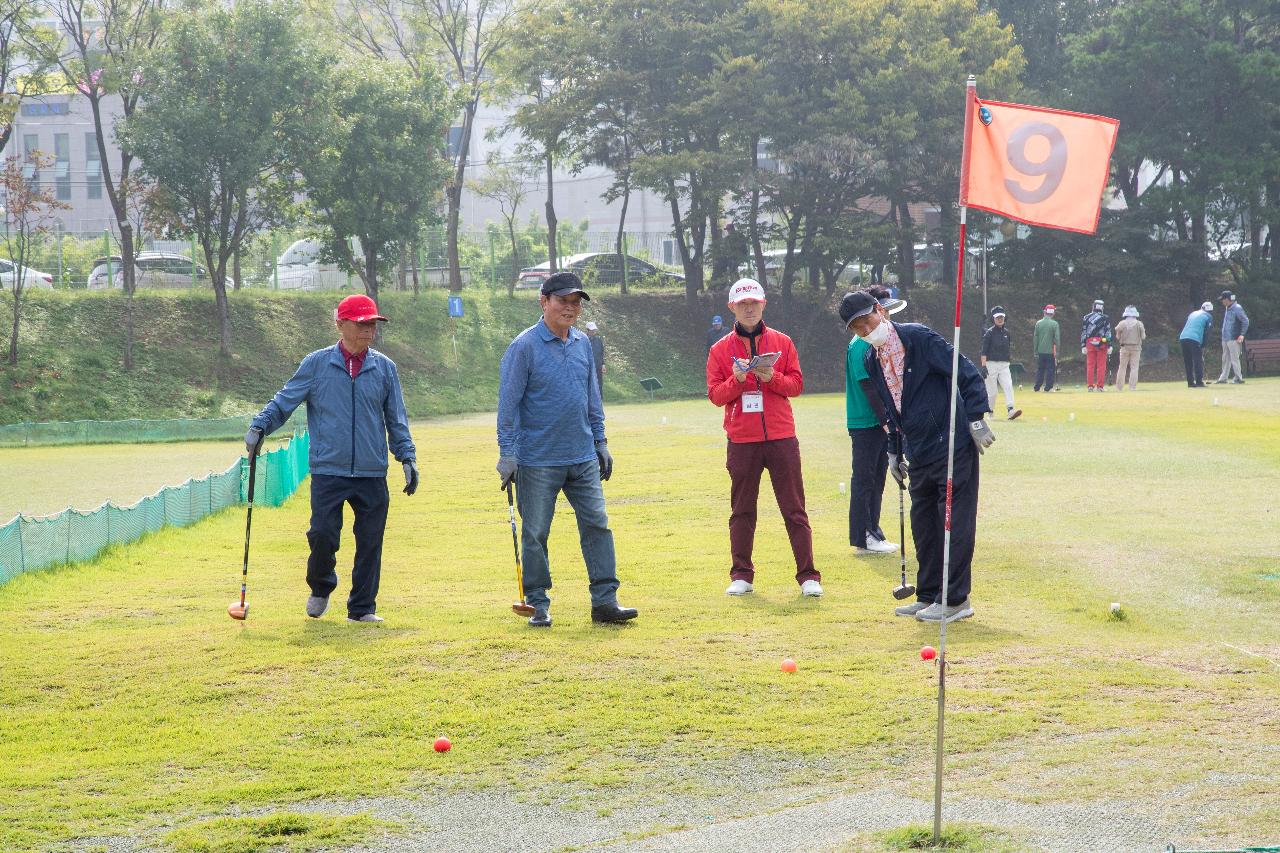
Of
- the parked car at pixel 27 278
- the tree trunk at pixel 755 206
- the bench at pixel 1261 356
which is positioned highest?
the tree trunk at pixel 755 206

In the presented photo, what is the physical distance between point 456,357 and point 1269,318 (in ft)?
85.8

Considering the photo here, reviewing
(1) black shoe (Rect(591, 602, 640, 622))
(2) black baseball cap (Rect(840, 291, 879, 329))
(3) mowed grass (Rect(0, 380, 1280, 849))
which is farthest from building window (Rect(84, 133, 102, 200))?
(2) black baseball cap (Rect(840, 291, 879, 329))

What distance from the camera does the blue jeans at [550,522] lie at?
8.23m

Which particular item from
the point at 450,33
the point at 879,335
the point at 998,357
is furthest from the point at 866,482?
the point at 450,33

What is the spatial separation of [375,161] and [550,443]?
31.3 meters

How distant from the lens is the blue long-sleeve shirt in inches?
323

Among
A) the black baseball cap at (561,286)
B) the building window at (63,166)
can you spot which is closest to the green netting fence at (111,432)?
the black baseball cap at (561,286)

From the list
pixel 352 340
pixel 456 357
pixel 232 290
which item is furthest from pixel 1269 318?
pixel 352 340

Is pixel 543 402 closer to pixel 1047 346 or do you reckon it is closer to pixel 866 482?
pixel 866 482

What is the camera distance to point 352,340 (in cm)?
857

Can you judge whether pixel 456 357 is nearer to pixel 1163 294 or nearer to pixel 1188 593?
pixel 1163 294

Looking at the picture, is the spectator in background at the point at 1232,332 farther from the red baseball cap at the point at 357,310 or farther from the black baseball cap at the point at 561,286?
the red baseball cap at the point at 357,310

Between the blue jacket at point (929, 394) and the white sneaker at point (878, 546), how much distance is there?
2.92 m

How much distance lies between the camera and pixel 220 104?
33562mm
